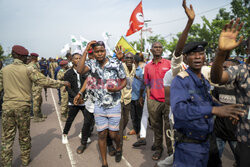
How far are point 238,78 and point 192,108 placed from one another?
640 mm

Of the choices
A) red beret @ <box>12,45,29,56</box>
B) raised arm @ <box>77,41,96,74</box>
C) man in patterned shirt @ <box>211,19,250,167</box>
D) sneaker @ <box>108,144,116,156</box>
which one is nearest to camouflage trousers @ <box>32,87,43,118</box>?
red beret @ <box>12,45,29,56</box>

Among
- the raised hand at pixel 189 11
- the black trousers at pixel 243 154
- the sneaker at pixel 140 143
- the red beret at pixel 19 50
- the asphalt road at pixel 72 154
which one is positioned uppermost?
the raised hand at pixel 189 11

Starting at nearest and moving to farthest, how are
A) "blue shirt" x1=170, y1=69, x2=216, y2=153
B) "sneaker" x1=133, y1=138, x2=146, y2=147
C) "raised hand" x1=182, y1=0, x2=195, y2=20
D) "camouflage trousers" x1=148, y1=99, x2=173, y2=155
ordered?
"blue shirt" x1=170, y1=69, x2=216, y2=153, "raised hand" x1=182, y1=0, x2=195, y2=20, "camouflage trousers" x1=148, y1=99, x2=173, y2=155, "sneaker" x1=133, y1=138, x2=146, y2=147

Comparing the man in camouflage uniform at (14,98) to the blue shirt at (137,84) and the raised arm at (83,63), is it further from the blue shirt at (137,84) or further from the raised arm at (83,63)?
the blue shirt at (137,84)

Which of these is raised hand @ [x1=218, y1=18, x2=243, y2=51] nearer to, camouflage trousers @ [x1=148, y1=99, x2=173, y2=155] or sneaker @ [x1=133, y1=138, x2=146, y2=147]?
camouflage trousers @ [x1=148, y1=99, x2=173, y2=155]

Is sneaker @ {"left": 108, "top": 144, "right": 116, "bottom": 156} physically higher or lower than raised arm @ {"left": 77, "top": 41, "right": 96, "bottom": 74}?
lower

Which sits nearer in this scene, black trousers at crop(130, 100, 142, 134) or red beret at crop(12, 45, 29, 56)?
red beret at crop(12, 45, 29, 56)

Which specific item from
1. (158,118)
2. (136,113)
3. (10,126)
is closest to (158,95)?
Result: (158,118)

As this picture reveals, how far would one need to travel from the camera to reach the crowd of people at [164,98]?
186cm

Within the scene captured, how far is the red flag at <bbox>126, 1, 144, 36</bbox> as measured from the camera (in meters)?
8.03

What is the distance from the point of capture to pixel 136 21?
8.08 meters

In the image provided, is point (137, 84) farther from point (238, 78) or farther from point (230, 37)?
point (230, 37)

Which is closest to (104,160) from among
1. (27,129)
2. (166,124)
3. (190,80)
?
(166,124)

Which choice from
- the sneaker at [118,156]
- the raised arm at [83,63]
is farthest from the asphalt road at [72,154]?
the raised arm at [83,63]
